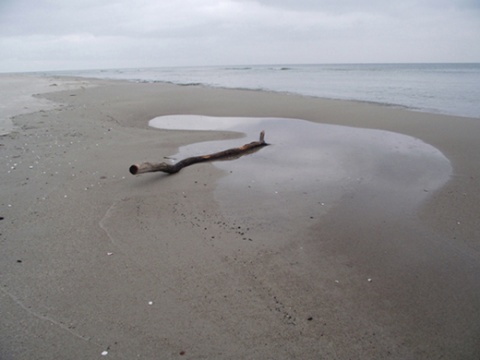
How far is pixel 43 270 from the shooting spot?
3479mm

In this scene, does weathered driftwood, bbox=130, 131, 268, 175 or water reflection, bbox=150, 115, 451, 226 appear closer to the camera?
water reflection, bbox=150, 115, 451, 226

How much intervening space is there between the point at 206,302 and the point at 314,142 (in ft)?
21.7

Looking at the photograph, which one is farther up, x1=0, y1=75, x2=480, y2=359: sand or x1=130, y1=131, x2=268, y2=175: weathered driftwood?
x1=130, y1=131, x2=268, y2=175: weathered driftwood

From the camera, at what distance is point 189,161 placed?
6.82m

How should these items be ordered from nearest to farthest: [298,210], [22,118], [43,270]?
[43,270] → [298,210] → [22,118]

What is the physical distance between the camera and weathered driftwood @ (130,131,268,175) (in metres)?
5.63

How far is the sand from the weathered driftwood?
0.76 feet

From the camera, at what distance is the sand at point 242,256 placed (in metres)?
2.66

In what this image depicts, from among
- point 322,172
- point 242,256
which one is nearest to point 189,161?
point 322,172

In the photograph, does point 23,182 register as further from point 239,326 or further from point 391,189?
point 391,189

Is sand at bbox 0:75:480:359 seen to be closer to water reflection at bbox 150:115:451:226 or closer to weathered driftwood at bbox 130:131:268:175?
water reflection at bbox 150:115:451:226

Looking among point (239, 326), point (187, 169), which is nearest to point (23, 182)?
point (187, 169)

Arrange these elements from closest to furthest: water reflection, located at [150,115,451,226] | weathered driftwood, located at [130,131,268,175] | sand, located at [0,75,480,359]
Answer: sand, located at [0,75,480,359] → water reflection, located at [150,115,451,226] → weathered driftwood, located at [130,131,268,175]

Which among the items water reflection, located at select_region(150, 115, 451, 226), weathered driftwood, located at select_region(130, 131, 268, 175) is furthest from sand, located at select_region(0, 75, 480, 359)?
weathered driftwood, located at select_region(130, 131, 268, 175)
